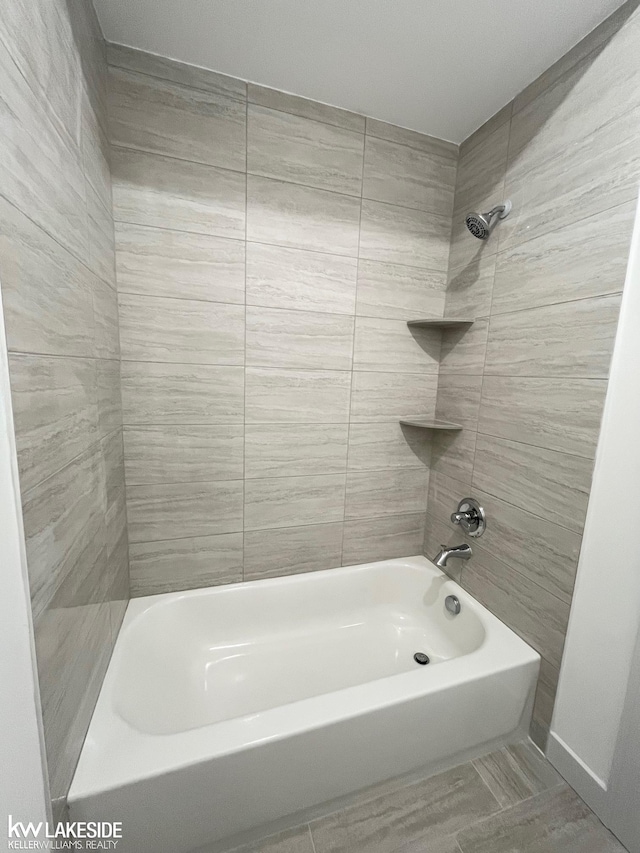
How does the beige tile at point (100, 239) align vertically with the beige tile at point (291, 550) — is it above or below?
above

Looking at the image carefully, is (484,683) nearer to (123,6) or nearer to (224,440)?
(224,440)

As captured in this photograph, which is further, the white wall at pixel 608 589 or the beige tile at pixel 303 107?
the beige tile at pixel 303 107

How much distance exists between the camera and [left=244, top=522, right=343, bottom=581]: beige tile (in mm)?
1568

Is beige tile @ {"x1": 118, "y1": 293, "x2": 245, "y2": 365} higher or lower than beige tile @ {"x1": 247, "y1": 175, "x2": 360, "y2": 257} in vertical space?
lower

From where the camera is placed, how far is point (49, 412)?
2.25ft

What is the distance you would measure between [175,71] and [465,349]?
59.9 inches

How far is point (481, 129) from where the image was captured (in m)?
1.43

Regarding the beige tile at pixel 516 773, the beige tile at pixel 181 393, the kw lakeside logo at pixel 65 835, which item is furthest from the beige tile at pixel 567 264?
the kw lakeside logo at pixel 65 835

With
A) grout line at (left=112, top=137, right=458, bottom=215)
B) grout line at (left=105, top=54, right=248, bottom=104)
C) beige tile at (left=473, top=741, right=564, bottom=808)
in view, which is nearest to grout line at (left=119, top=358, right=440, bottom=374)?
grout line at (left=112, top=137, right=458, bottom=215)

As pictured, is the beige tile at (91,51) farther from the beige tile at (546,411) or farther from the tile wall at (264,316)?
the beige tile at (546,411)

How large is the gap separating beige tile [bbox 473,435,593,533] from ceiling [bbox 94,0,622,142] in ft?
4.26

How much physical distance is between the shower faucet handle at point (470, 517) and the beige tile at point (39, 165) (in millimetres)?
1608

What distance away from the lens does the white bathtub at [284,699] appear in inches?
32.9

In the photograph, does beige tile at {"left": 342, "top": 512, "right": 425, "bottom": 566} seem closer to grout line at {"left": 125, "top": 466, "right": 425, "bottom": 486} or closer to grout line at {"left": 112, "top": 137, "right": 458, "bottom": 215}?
grout line at {"left": 125, "top": 466, "right": 425, "bottom": 486}
